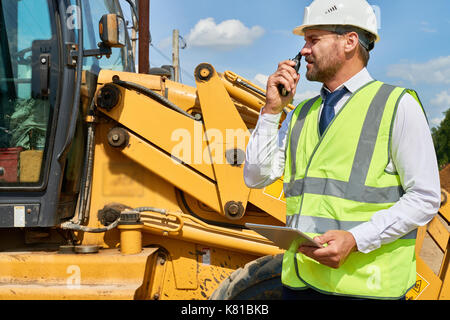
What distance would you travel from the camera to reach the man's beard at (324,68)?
1.66 meters

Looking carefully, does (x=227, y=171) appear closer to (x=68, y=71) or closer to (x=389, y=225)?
(x=68, y=71)

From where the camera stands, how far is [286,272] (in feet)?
5.51

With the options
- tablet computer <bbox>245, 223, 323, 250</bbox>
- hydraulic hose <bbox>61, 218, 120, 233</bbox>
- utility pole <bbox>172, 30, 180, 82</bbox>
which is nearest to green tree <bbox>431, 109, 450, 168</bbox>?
utility pole <bbox>172, 30, 180, 82</bbox>

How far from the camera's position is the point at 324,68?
167cm

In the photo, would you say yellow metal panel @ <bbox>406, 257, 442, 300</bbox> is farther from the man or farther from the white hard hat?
the white hard hat

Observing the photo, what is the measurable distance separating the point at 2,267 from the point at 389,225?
225 cm

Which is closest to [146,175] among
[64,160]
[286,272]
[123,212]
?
[123,212]

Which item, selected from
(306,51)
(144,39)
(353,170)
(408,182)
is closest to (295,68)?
(306,51)

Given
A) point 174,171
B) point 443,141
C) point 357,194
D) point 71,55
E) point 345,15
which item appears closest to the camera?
point 357,194

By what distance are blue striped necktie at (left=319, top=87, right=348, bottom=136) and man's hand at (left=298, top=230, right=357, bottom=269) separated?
0.41m

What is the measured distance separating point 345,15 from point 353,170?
1.93ft

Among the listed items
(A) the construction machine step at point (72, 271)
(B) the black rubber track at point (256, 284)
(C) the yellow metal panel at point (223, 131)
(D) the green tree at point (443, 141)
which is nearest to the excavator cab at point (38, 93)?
(A) the construction machine step at point (72, 271)

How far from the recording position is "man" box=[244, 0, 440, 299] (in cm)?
147

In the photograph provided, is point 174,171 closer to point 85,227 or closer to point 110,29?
point 85,227
